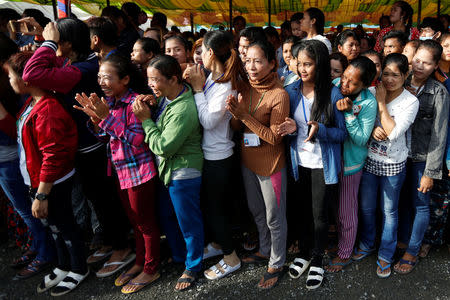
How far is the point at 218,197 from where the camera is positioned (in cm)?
234

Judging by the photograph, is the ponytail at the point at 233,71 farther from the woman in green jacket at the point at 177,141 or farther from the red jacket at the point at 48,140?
the red jacket at the point at 48,140

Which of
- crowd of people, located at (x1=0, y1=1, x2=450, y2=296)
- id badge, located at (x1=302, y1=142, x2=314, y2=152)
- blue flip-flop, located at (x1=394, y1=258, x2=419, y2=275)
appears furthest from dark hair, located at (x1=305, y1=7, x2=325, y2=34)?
blue flip-flop, located at (x1=394, y1=258, x2=419, y2=275)

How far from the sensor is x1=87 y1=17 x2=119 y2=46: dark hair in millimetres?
2516

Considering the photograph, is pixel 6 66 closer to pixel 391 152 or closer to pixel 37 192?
pixel 37 192

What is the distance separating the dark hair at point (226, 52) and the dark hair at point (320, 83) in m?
0.48

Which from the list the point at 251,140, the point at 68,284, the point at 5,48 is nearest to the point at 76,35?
the point at 5,48

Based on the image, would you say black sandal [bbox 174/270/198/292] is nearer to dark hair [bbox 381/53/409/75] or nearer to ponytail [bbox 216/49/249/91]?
ponytail [bbox 216/49/249/91]

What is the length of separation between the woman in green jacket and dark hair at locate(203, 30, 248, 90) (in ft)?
0.96

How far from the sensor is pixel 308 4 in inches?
352

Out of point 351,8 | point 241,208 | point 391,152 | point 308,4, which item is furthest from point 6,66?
point 351,8

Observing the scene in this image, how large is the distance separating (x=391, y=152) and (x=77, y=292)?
2785mm

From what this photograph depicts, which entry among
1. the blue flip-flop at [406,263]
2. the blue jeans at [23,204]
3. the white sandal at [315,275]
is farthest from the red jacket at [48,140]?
the blue flip-flop at [406,263]

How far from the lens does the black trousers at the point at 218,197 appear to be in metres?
2.26

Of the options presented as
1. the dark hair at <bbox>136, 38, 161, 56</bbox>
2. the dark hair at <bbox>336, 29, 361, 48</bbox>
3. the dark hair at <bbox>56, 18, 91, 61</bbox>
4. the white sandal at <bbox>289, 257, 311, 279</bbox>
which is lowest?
the white sandal at <bbox>289, 257, 311, 279</bbox>
